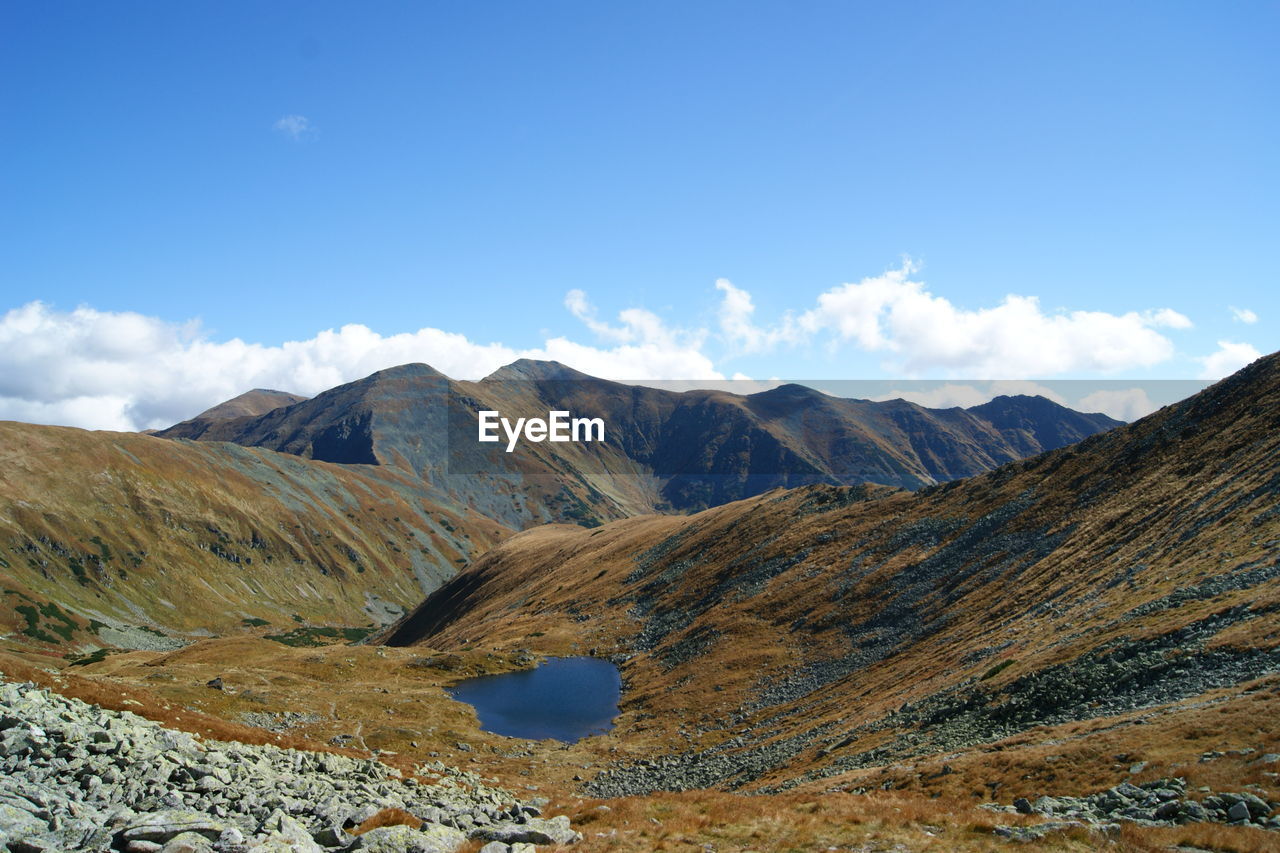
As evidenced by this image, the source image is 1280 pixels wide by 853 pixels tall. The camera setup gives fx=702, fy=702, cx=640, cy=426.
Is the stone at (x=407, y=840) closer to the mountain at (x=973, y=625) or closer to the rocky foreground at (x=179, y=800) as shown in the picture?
the rocky foreground at (x=179, y=800)

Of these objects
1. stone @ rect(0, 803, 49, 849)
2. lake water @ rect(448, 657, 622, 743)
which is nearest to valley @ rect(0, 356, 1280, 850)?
lake water @ rect(448, 657, 622, 743)

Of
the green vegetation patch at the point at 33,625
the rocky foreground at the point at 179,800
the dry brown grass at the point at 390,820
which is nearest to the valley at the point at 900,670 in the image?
the rocky foreground at the point at 179,800

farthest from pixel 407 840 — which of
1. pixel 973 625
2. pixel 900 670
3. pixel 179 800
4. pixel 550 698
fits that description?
pixel 550 698

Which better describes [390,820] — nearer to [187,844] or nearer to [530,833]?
[530,833]

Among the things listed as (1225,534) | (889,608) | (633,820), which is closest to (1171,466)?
(1225,534)

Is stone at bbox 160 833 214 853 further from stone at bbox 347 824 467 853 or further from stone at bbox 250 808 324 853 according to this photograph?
stone at bbox 347 824 467 853

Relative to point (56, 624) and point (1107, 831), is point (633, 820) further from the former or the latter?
point (56, 624)
